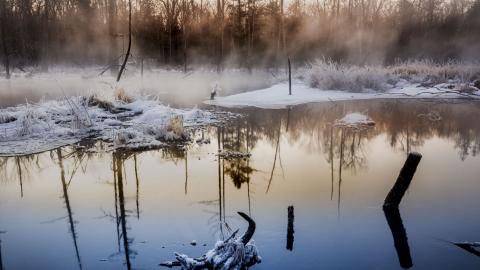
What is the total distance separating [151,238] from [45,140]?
5951mm

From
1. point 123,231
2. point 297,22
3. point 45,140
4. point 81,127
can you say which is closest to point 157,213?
point 123,231

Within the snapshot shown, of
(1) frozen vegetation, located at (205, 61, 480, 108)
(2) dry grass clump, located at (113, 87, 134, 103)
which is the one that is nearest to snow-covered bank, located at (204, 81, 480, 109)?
(1) frozen vegetation, located at (205, 61, 480, 108)

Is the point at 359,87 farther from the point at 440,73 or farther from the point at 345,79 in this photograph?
the point at 440,73

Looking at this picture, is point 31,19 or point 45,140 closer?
point 45,140

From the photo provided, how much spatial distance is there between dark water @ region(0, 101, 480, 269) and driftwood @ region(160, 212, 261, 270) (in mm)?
133

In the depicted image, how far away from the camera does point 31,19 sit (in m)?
38.1

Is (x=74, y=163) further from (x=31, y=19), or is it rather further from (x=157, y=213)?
(x=31, y=19)

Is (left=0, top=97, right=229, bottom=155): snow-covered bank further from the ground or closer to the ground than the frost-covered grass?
closer to the ground

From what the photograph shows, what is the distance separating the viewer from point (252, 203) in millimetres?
6000

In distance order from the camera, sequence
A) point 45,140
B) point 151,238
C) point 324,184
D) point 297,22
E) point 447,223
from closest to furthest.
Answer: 1. point 151,238
2. point 447,223
3. point 324,184
4. point 45,140
5. point 297,22

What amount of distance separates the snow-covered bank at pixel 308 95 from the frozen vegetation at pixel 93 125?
152 inches

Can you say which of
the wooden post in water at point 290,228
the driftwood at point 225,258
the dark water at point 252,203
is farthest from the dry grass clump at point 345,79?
the driftwood at point 225,258

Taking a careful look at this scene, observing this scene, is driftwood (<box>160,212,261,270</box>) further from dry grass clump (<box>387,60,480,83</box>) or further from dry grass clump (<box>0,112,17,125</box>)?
dry grass clump (<box>387,60,480,83</box>)

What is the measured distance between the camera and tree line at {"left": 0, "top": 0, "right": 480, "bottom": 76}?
3422cm
